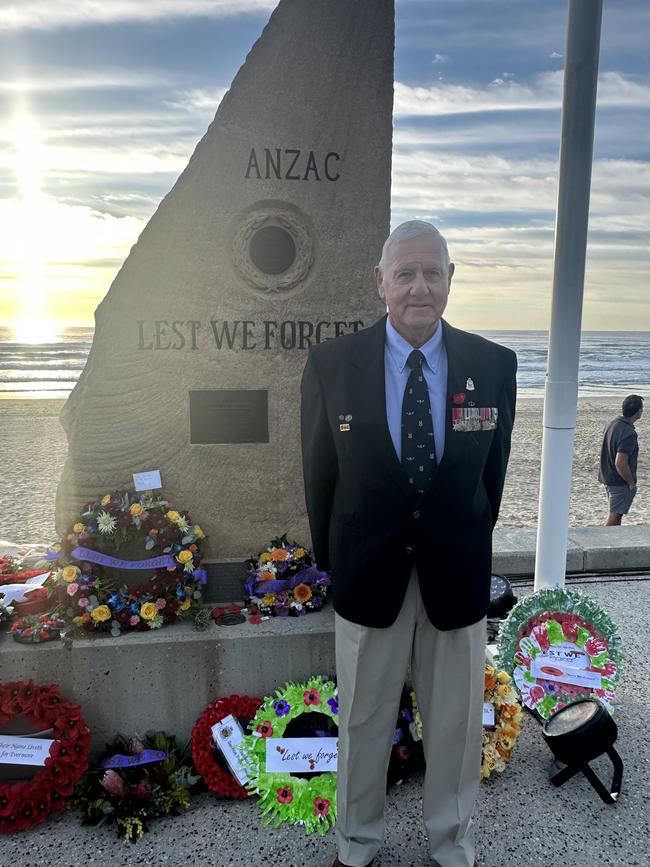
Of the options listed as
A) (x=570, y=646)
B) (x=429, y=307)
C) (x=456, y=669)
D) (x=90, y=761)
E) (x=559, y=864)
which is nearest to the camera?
(x=429, y=307)

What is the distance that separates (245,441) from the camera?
371 cm

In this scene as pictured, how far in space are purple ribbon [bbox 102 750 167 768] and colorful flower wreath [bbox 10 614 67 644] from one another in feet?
1.97

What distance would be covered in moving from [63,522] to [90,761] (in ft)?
3.85

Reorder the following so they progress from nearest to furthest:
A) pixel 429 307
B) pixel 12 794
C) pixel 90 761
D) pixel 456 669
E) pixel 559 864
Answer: pixel 429 307
pixel 456 669
pixel 559 864
pixel 12 794
pixel 90 761

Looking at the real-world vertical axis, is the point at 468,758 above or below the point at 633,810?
above

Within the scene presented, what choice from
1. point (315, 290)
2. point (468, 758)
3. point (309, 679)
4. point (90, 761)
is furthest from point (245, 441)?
point (468, 758)

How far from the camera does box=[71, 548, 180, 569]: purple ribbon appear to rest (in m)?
3.36

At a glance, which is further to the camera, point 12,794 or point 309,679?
point 309,679

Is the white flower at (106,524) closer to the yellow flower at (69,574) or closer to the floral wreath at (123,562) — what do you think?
the floral wreath at (123,562)

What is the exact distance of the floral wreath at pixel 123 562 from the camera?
3221mm

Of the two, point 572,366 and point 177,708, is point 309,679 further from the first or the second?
point 572,366

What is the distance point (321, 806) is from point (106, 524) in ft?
5.36

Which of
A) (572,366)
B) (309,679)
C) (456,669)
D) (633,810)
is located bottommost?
(633,810)

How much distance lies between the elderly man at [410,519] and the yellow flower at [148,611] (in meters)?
1.18
